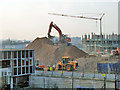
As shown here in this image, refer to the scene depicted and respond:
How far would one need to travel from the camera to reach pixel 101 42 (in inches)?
1388

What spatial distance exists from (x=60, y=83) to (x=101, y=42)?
22517mm

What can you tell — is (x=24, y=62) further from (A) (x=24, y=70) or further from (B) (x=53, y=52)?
(B) (x=53, y=52)

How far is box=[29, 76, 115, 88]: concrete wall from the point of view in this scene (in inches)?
506

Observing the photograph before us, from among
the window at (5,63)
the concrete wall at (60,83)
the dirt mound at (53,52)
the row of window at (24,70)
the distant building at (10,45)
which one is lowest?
the concrete wall at (60,83)

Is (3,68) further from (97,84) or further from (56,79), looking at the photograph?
(97,84)

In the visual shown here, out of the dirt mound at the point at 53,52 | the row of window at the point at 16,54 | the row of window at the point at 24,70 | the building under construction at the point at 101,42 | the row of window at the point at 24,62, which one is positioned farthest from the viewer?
the building under construction at the point at 101,42

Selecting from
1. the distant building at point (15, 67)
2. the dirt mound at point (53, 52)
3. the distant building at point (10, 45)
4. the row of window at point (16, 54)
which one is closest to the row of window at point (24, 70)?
the distant building at point (15, 67)

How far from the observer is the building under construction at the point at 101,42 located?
110 ft

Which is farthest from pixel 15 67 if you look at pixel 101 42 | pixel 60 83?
pixel 101 42

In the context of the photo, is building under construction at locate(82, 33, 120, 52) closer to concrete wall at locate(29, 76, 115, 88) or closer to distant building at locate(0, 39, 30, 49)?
distant building at locate(0, 39, 30, 49)

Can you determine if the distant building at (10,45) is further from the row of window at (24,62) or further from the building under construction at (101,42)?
the building under construction at (101,42)

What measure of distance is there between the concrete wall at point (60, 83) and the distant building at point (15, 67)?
0.80 meters

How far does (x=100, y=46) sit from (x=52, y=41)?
29.4ft

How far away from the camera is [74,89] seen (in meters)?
13.5
